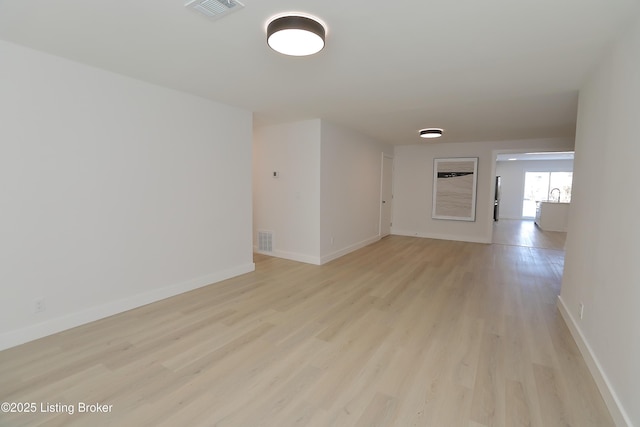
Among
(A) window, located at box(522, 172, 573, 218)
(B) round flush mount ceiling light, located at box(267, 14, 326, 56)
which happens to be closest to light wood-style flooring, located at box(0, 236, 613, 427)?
(B) round flush mount ceiling light, located at box(267, 14, 326, 56)

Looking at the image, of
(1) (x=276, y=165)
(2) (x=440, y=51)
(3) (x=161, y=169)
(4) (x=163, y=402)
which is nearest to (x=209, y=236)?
(3) (x=161, y=169)

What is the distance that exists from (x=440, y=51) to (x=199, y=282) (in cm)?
365

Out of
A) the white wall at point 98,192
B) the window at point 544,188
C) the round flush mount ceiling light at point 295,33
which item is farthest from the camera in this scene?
the window at point 544,188

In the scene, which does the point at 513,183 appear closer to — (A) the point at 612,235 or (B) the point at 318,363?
(A) the point at 612,235

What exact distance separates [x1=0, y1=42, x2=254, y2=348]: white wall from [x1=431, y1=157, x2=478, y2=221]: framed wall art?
5500mm

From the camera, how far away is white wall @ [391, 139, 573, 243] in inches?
266

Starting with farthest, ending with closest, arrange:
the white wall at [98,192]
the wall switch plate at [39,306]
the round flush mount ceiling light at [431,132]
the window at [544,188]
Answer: the window at [544,188] → the round flush mount ceiling light at [431,132] → the wall switch plate at [39,306] → the white wall at [98,192]

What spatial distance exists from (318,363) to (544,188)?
13941mm

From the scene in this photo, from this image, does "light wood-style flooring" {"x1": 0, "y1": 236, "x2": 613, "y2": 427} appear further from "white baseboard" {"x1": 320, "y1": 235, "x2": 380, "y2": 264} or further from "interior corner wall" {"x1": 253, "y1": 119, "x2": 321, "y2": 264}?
"interior corner wall" {"x1": 253, "y1": 119, "x2": 321, "y2": 264}

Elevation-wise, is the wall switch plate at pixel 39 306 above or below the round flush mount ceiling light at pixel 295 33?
below

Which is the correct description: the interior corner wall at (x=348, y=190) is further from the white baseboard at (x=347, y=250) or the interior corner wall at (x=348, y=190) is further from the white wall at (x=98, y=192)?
the white wall at (x=98, y=192)

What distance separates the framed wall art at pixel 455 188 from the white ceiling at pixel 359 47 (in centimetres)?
326

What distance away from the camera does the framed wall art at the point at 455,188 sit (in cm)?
709

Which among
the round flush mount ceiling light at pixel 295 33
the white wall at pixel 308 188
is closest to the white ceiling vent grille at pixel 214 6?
the round flush mount ceiling light at pixel 295 33
